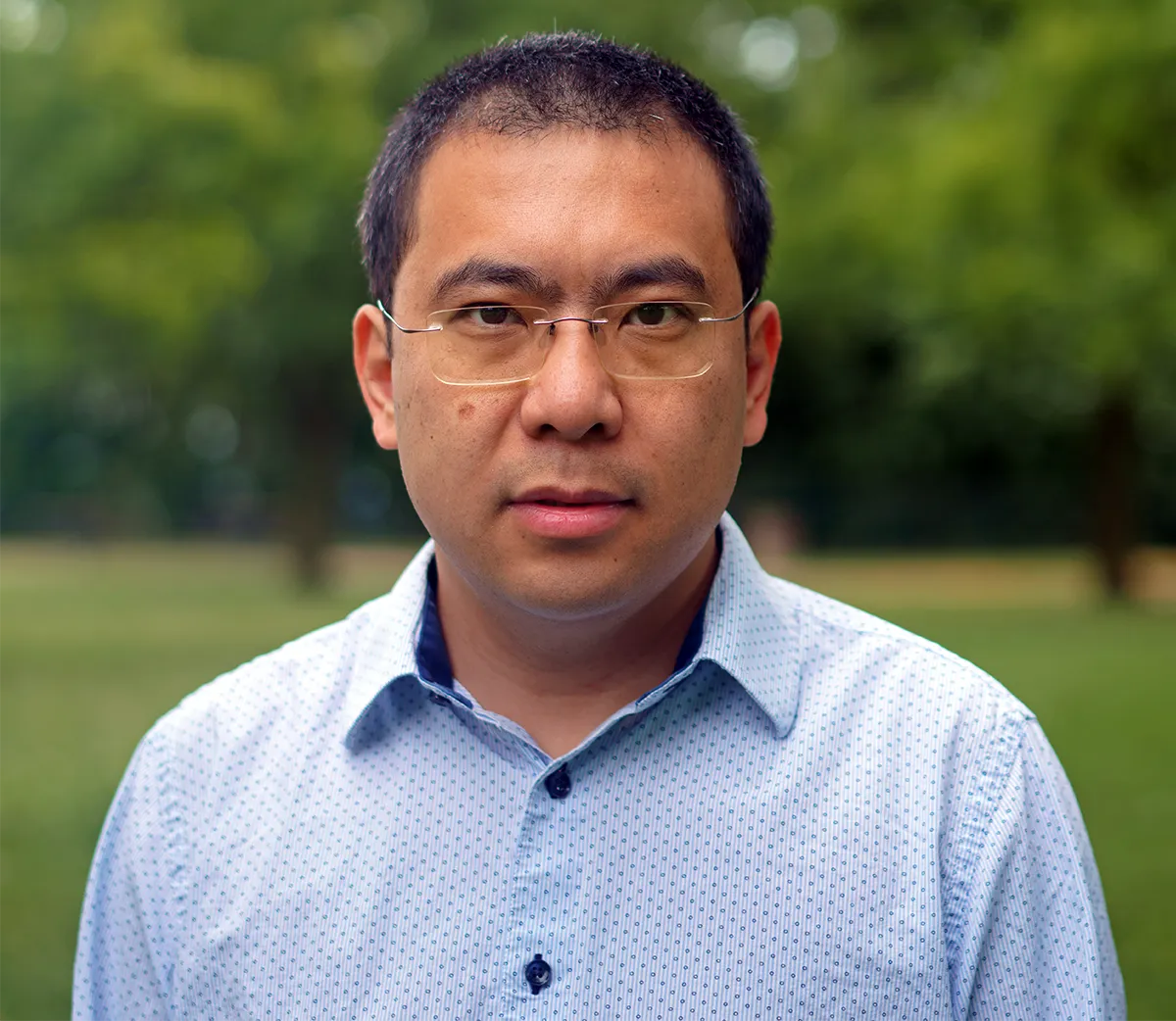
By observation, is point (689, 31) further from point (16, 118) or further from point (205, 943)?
point (205, 943)

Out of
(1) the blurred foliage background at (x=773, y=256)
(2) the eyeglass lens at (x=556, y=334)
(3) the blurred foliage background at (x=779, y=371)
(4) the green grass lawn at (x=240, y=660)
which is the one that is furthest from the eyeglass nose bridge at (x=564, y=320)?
(1) the blurred foliage background at (x=773, y=256)

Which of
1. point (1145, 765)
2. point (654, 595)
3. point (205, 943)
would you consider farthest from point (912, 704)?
point (1145, 765)

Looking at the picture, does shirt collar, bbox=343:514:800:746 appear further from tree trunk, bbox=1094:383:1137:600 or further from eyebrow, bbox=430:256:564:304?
tree trunk, bbox=1094:383:1137:600

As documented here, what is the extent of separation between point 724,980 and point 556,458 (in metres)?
0.67

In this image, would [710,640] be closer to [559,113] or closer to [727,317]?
[727,317]

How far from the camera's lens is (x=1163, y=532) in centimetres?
1933

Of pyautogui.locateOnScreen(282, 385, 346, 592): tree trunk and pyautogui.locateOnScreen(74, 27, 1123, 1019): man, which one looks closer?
pyautogui.locateOnScreen(74, 27, 1123, 1019): man

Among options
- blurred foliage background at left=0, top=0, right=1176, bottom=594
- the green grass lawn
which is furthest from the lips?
blurred foliage background at left=0, top=0, right=1176, bottom=594

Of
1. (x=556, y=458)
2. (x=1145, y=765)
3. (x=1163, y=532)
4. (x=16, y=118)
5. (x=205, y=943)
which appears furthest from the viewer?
(x=1163, y=532)

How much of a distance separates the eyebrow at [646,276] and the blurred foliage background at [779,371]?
87.4 inches

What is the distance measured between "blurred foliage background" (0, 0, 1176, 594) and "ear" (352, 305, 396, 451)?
738 centimetres

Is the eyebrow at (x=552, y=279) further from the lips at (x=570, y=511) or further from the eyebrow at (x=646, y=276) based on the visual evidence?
the lips at (x=570, y=511)

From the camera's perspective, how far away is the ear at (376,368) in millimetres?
2002

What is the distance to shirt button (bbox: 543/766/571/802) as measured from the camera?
184 cm
